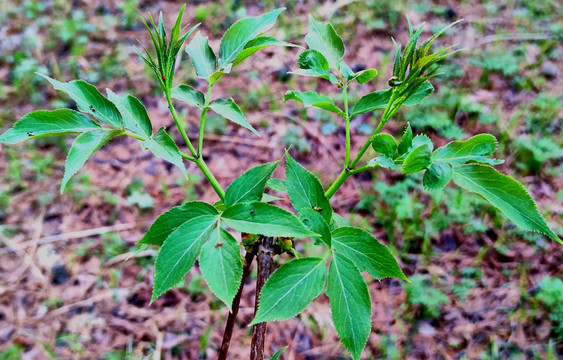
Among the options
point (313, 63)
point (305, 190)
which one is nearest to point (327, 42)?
point (313, 63)

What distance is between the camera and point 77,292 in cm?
251

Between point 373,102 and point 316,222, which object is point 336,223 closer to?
point 316,222

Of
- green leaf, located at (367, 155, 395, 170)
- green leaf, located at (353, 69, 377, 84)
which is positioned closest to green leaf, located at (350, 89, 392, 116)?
green leaf, located at (353, 69, 377, 84)

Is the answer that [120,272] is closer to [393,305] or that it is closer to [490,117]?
[393,305]

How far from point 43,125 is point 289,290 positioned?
48 cm

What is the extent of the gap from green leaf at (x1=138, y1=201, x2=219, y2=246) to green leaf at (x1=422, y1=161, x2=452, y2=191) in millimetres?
360

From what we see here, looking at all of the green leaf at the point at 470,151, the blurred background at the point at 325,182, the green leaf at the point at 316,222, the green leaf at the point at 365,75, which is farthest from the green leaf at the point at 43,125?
the blurred background at the point at 325,182

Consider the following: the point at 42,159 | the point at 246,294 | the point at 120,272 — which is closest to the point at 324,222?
the point at 246,294

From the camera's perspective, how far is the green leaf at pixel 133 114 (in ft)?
2.56

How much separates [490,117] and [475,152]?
8.66ft

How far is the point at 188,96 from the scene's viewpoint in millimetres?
854

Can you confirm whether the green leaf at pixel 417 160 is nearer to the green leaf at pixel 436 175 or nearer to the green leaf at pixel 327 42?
the green leaf at pixel 436 175

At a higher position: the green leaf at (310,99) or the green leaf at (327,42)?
the green leaf at (327,42)

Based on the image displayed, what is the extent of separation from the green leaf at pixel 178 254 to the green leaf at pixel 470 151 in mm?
404
